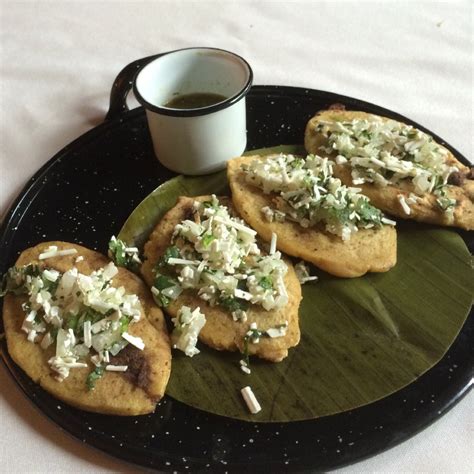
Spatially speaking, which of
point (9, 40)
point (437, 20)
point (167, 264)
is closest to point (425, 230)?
point (167, 264)

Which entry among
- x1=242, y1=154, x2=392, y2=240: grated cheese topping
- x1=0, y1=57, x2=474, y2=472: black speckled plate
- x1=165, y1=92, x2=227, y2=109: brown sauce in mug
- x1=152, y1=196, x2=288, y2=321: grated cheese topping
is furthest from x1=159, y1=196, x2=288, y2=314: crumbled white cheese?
x1=165, y1=92, x2=227, y2=109: brown sauce in mug

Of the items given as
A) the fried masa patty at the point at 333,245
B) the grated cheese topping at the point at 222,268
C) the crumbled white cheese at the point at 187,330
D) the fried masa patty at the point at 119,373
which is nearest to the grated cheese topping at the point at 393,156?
the fried masa patty at the point at 333,245

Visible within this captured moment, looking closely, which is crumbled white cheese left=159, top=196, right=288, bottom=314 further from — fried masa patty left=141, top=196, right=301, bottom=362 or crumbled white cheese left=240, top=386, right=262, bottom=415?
crumbled white cheese left=240, top=386, right=262, bottom=415

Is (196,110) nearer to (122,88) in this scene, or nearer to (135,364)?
(122,88)

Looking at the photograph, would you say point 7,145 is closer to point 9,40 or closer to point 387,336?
point 9,40

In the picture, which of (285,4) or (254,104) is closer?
(254,104)

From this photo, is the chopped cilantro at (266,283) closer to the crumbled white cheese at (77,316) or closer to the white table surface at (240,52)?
the crumbled white cheese at (77,316)
